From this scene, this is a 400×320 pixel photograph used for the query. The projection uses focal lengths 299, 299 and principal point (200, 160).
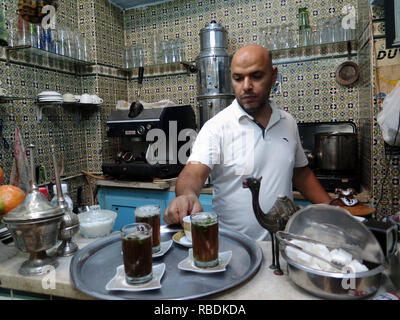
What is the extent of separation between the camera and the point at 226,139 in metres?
1.73

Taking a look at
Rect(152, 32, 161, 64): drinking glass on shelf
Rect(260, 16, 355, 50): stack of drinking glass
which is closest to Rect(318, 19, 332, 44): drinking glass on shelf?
Rect(260, 16, 355, 50): stack of drinking glass

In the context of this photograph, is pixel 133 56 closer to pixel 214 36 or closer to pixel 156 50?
pixel 156 50

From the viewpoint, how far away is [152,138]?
277 cm

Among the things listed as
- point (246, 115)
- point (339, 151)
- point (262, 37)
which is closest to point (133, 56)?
point (262, 37)

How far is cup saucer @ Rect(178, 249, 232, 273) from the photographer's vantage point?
2.90 ft

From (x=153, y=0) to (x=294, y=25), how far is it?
158cm

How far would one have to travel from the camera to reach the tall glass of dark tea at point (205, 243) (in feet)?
2.97

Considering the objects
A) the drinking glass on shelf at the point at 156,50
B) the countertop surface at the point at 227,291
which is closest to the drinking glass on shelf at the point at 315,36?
the drinking glass on shelf at the point at 156,50

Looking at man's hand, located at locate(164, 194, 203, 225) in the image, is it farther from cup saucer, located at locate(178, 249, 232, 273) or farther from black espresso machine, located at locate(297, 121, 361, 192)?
black espresso machine, located at locate(297, 121, 361, 192)

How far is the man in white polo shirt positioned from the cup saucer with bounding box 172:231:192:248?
0.50 meters

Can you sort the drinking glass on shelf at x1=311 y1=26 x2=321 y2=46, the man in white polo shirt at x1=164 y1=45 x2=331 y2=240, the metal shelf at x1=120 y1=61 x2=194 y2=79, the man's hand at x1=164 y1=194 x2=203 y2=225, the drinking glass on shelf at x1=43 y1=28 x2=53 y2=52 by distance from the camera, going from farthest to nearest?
the metal shelf at x1=120 y1=61 x2=194 y2=79 < the drinking glass on shelf at x1=311 y1=26 x2=321 y2=46 < the drinking glass on shelf at x1=43 y1=28 x2=53 y2=52 < the man in white polo shirt at x1=164 y1=45 x2=331 y2=240 < the man's hand at x1=164 y1=194 x2=203 y2=225

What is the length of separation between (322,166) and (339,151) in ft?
0.57

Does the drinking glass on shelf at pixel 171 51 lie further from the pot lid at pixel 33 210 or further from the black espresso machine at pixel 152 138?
the pot lid at pixel 33 210

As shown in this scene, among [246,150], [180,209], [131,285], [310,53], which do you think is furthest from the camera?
[310,53]
